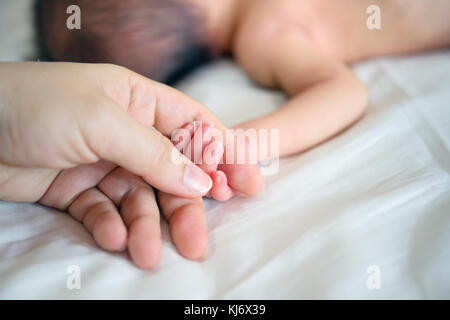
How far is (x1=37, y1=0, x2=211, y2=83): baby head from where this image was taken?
739 mm

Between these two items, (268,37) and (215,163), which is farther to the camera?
(268,37)

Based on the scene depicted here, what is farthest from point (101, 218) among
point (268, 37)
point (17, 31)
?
point (17, 31)

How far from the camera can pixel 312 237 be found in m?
0.43

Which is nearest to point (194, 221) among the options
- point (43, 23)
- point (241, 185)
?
point (241, 185)

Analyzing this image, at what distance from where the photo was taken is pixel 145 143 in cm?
40

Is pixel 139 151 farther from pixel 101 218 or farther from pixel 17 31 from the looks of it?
pixel 17 31

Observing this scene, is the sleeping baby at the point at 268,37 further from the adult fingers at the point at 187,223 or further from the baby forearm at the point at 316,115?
the adult fingers at the point at 187,223

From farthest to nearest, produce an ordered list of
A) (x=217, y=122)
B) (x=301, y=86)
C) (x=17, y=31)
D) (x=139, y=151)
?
(x=17, y=31)
(x=301, y=86)
(x=217, y=122)
(x=139, y=151)

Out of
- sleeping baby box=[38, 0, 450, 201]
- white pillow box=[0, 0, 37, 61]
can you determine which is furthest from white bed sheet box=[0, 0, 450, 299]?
white pillow box=[0, 0, 37, 61]

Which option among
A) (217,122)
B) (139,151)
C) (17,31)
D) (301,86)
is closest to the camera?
(139,151)

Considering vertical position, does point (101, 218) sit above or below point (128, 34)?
below

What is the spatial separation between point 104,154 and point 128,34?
0.43 m

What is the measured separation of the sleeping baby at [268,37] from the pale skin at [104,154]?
0.90 feet
